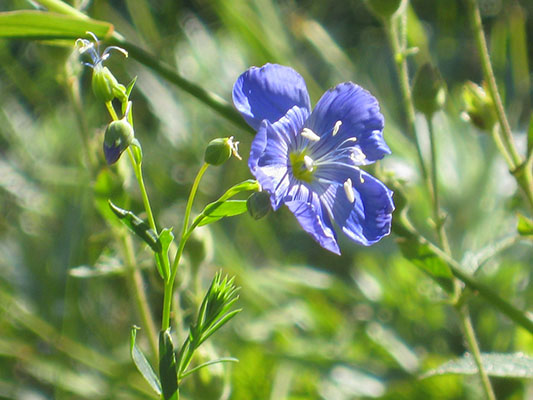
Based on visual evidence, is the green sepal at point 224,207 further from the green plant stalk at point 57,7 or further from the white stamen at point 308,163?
the green plant stalk at point 57,7

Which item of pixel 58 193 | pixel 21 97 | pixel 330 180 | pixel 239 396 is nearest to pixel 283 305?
pixel 239 396

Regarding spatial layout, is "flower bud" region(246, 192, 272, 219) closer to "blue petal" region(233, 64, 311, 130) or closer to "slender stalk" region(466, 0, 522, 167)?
"blue petal" region(233, 64, 311, 130)

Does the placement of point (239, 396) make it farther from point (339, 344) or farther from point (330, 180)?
point (330, 180)

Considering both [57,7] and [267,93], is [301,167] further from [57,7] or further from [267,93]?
[57,7]

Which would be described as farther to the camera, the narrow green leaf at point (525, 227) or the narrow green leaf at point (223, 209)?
the narrow green leaf at point (525, 227)

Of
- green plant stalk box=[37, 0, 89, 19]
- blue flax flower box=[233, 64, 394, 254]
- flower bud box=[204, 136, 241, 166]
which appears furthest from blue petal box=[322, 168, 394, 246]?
green plant stalk box=[37, 0, 89, 19]

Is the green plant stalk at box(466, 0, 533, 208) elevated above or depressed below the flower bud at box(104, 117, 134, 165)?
below

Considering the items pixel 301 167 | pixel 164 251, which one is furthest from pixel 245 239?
pixel 164 251

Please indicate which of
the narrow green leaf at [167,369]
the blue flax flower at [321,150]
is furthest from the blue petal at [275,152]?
the narrow green leaf at [167,369]
